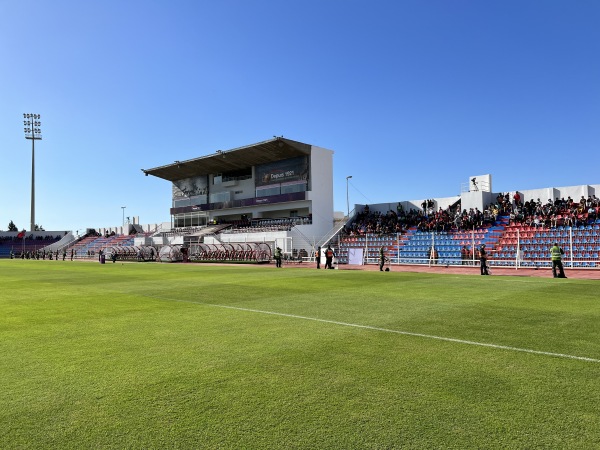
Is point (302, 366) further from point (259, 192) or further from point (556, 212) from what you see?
point (259, 192)

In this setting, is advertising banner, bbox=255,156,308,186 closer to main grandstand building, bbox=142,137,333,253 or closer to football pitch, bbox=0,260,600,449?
main grandstand building, bbox=142,137,333,253

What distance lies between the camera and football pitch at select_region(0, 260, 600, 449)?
367cm

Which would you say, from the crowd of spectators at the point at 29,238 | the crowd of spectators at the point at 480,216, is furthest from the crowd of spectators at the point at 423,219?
the crowd of spectators at the point at 29,238

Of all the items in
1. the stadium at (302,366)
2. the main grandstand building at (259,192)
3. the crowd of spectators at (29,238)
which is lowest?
the stadium at (302,366)

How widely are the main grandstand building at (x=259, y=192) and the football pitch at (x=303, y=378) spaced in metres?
33.9

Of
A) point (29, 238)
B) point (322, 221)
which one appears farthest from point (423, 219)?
point (29, 238)

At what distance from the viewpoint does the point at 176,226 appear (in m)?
70.6

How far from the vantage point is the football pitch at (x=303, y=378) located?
145 inches

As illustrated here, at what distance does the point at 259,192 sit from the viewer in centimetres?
5816

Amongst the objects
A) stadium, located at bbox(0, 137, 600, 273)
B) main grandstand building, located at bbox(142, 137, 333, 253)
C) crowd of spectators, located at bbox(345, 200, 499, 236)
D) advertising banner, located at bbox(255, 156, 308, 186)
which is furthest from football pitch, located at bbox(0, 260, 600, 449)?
advertising banner, located at bbox(255, 156, 308, 186)

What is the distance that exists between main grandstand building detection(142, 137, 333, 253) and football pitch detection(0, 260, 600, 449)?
3388 cm

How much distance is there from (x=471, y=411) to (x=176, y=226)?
229ft

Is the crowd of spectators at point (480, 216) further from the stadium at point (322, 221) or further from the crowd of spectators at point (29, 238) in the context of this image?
the crowd of spectators at point (29, 238)

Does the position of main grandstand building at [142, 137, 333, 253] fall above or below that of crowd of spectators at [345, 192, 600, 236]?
above
